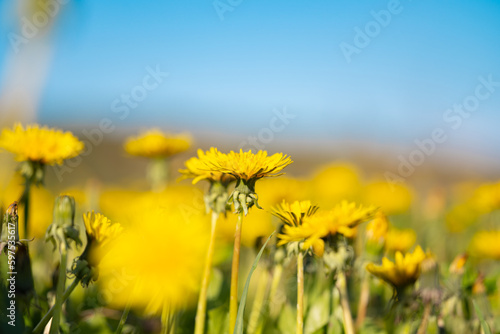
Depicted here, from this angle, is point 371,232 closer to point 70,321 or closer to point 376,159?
point 70,321

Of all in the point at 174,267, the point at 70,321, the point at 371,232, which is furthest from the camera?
the point at 371,232

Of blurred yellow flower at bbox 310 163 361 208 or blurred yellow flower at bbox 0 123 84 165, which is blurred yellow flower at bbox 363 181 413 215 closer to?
blurred yellow flower at bbox 310 163 361 208

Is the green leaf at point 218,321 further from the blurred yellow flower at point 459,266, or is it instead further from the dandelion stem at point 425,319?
the blurred yellow flower at point 459,266

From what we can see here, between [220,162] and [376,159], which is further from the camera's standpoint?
[376,159]

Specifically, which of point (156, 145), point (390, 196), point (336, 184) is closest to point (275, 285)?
point (156, 145)

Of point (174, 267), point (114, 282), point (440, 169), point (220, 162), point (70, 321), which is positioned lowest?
point (70, 321)

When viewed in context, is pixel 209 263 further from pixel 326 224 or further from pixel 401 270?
pixel 401 270

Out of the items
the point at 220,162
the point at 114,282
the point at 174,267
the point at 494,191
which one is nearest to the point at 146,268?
the point at 174,267
